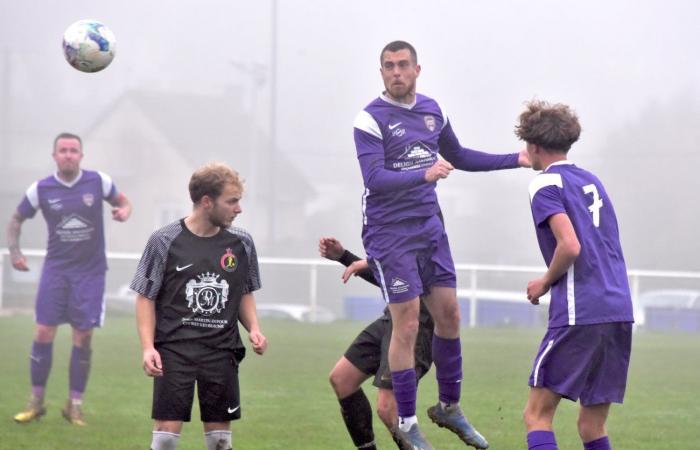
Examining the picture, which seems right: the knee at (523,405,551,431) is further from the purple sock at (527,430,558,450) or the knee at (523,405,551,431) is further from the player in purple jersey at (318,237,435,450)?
the player in purple jersey at (318,237,435,450)

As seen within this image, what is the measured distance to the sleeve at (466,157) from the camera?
6652mm

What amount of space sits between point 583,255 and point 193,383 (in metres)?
1.86

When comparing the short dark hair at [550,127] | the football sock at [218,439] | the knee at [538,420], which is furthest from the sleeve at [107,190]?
the knee at [538,420]

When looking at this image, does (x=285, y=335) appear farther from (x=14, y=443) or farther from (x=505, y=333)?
(x=14, y=443)

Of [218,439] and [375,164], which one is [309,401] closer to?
[375,164]

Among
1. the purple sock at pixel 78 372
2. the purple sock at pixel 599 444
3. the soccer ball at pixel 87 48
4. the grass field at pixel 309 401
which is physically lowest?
the grass field at pixel 309 401

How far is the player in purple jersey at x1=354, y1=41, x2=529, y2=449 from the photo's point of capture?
625 cm

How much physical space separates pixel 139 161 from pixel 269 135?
4.26m

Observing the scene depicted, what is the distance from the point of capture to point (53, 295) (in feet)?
30.8

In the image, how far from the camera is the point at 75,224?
9.46 metres

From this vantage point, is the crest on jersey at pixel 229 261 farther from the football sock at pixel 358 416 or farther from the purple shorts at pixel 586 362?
the purple shorts at pixel 586 362

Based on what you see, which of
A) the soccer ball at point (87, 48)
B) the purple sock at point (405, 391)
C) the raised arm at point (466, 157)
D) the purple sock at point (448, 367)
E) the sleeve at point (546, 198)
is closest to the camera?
the sleeve at point (546, 198)

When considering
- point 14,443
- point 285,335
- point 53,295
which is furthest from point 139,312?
point 285,335

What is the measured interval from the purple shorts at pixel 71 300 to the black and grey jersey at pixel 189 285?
12.6 feet
